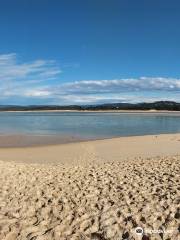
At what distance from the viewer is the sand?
23.3 ft

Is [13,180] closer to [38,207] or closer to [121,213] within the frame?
[38,207]

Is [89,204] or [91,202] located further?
[91,202]

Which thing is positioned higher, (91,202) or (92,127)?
(91,202)

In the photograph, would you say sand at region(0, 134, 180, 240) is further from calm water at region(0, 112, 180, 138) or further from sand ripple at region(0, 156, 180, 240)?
calm water at region(0, 112, 180, 138)

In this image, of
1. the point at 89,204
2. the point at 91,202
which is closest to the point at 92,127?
the point at 91,202

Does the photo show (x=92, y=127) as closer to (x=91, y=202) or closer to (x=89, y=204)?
(x=91, y=202)

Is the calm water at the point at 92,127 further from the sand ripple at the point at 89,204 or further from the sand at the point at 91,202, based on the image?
the sand ripple at the point at 89,204

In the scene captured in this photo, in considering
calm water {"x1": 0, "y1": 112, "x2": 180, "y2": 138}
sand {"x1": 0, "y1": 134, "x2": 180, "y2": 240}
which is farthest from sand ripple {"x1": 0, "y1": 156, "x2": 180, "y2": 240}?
calm water {"x1": 0, "y1": 112, "x2": 180, "y2": 138}

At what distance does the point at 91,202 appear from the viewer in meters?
8.82

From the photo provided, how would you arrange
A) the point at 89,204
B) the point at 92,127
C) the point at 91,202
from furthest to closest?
the point at 92,127, the point at 91,202, the point at 89,204

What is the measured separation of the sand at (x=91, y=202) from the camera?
7.10 meters

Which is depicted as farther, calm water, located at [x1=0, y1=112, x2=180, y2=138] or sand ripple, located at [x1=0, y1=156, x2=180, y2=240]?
calm water, located at [x1=0, y1=112, x2=180, y2=138]

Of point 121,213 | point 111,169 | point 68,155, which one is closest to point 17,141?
point 68,155

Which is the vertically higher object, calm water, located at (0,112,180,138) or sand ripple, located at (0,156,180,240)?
sand ripple, located at (0,156,180,240)
